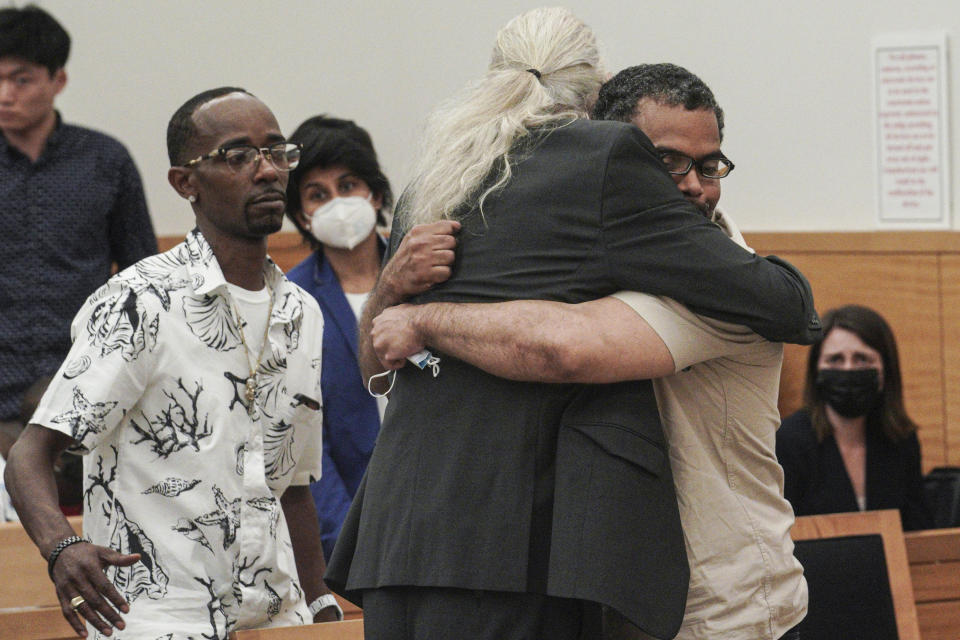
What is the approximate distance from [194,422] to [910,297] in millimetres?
3546

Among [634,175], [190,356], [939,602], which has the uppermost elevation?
[634,175]

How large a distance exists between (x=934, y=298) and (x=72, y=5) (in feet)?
11.8

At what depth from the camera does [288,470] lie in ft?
8.12

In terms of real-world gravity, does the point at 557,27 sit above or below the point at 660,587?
above

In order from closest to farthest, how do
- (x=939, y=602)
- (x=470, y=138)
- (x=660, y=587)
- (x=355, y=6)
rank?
(x=660, y=587)
(x=470, y=138)
(x=939, y=602)
(x=355, y=6)

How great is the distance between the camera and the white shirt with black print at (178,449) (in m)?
2.19

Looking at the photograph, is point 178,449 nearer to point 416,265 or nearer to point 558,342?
point 416,265

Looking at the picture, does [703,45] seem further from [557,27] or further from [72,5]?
[557,27]

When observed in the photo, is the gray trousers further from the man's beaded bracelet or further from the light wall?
the light wall

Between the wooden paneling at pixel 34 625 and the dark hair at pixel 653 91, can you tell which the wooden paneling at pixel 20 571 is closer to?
the wooden paneling at pixel 34 625

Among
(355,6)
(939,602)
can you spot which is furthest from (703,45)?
(939,602)

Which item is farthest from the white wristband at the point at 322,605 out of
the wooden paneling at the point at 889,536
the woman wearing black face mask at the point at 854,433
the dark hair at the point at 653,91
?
the woman wearing black face mask at the point at 854,433

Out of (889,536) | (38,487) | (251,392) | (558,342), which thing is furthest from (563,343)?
(889,536)

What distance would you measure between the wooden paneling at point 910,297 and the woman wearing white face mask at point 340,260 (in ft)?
6.08
